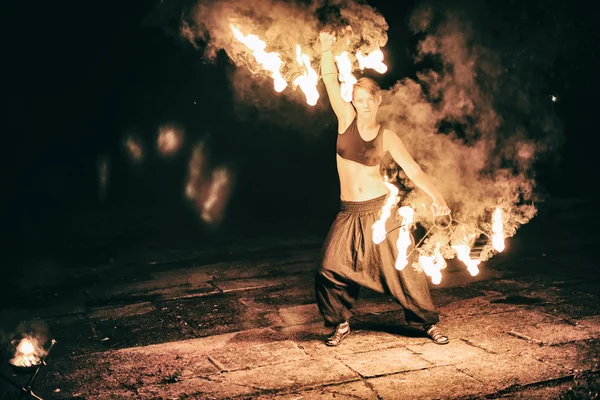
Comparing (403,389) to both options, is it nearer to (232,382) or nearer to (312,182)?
(232,382)

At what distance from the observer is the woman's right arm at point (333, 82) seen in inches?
205

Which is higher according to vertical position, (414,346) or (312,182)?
(312,182)

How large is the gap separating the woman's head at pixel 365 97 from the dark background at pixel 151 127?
18.2 ft

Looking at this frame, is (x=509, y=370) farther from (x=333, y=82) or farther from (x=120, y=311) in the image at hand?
(x=120, y=311)

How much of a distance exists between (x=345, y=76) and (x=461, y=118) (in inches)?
209

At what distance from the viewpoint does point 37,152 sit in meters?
12.0

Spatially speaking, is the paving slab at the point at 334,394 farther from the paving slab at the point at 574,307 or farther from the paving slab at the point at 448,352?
the paving slab at the point at 574,307

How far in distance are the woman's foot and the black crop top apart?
1.47 m

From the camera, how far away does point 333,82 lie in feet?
17.1

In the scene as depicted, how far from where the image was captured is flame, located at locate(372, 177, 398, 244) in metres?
5.10

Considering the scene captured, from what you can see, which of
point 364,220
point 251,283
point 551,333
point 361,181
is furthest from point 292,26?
point 251,283

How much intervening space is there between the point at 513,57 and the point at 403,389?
23.9 ft

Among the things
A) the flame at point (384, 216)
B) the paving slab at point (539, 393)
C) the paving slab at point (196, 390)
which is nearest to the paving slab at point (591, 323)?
the paving slab at point (539, 393)

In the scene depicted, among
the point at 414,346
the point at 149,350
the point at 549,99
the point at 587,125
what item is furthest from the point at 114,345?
the point at 587,125
